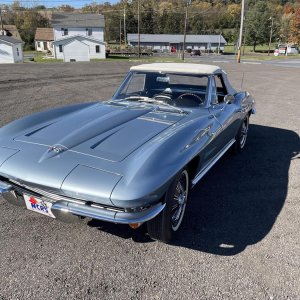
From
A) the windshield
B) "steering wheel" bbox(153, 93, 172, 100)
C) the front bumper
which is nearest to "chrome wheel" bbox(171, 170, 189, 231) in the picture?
the front bumper

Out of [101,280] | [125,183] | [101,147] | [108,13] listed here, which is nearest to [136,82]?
[101,147]

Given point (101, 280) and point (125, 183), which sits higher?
point (125, 183)

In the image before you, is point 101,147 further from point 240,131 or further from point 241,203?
point 240,131

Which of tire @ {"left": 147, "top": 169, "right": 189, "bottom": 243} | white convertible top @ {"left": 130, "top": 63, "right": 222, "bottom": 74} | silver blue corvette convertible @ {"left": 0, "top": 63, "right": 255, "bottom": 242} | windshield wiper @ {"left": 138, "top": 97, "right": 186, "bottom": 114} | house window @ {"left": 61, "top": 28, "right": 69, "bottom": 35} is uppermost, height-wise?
white convertible top @ {"left": 130, "top": 63, "right": 222, "bottom": 74}

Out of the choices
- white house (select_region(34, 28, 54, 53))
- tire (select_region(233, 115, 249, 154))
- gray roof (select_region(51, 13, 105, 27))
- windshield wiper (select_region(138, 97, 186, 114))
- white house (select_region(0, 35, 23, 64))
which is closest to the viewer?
windshield wiper (select_region(138, 97, 186, 114))

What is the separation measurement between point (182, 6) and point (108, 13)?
22.3m

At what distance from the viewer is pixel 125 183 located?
241 cm

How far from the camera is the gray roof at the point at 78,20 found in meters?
59.3

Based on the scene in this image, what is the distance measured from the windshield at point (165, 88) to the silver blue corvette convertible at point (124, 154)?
0.01 m

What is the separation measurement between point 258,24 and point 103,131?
83.2m

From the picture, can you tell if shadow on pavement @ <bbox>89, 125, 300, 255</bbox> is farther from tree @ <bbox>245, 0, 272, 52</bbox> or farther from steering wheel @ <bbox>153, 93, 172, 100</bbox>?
tree @ <bbox>245, 0, 272, 52</bbox>

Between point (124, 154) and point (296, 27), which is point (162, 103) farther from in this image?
point (296, 27)

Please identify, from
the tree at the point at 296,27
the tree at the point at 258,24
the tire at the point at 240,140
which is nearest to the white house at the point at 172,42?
the tree at the point at 258,24

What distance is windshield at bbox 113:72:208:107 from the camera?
4.25 meters
